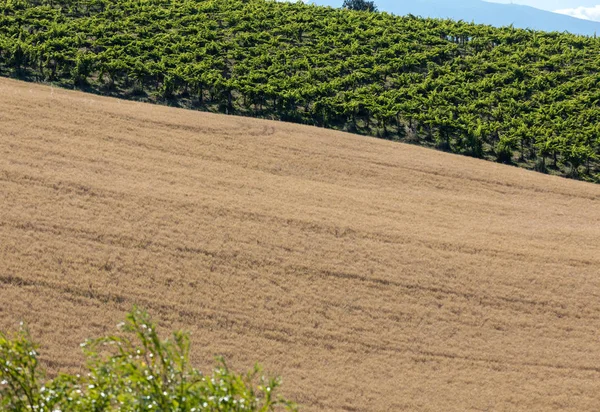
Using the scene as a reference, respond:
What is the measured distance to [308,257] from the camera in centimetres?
2431

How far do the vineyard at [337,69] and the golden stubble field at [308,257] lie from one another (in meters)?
3.90

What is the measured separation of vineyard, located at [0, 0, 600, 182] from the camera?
38.4 meters

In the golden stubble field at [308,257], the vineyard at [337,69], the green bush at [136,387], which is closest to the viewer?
the green bush at [136,387]

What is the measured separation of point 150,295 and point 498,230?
13476 millimetres

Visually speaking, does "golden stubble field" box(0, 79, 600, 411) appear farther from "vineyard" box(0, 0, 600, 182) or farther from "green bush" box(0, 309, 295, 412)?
"green bush" box(0, 309, 295, 412)

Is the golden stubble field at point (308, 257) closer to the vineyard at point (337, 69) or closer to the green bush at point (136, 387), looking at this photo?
the vineyard at point (337, 69)

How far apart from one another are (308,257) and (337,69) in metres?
21.4

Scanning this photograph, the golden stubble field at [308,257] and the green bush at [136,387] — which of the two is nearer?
the green bush at [136,387]

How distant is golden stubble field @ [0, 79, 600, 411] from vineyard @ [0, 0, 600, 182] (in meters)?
3.90

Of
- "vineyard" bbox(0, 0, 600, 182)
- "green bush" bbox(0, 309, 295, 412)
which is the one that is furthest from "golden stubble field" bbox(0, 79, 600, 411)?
"green bush" bbox(0, 309, 295, 412)

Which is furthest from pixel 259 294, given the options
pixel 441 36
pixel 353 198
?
pixel 441 36

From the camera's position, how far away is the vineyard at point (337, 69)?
38438 mm

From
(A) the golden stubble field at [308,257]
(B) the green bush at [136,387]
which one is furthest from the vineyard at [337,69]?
(B) the green bush at [136,387]

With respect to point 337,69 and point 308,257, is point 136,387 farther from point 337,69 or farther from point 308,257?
point 337,69
